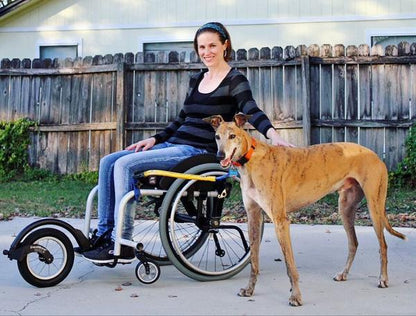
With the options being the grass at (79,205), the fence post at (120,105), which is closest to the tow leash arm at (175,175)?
the grass at (79,205)

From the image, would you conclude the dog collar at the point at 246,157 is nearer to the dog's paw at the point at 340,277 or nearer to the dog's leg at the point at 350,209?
the dog's leg at the point at 350,209

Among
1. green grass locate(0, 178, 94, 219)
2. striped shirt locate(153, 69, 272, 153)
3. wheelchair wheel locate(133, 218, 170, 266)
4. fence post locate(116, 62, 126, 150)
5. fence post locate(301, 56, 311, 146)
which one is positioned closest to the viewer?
striped shirt locate(153, 69, 272, 153)

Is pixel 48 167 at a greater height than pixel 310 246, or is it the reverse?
pixel 48 167

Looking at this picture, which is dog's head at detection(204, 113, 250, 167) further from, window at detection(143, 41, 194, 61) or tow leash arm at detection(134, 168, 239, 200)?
window at detection(143, 41, 194, 61)

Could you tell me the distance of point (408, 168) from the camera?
1042cm

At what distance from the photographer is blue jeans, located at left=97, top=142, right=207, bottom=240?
4633 millimetres

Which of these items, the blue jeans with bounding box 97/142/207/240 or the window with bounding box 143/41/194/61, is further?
the window with bounding box 143/41/194/61

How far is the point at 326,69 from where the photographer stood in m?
10.8

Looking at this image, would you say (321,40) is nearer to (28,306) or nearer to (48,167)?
(48,167)

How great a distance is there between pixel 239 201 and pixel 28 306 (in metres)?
5.37

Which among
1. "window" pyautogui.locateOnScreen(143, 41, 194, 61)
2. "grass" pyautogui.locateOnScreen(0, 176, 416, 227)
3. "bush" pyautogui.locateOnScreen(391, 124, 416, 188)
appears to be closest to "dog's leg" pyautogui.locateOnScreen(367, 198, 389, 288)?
"grass" pyautogui.locateOnScreen(0, 176, 416, 227)

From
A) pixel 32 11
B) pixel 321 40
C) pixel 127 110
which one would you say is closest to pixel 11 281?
pixel 127 110

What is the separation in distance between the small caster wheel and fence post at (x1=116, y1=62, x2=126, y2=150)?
6.92 metres

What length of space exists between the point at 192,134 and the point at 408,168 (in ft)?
20.5
